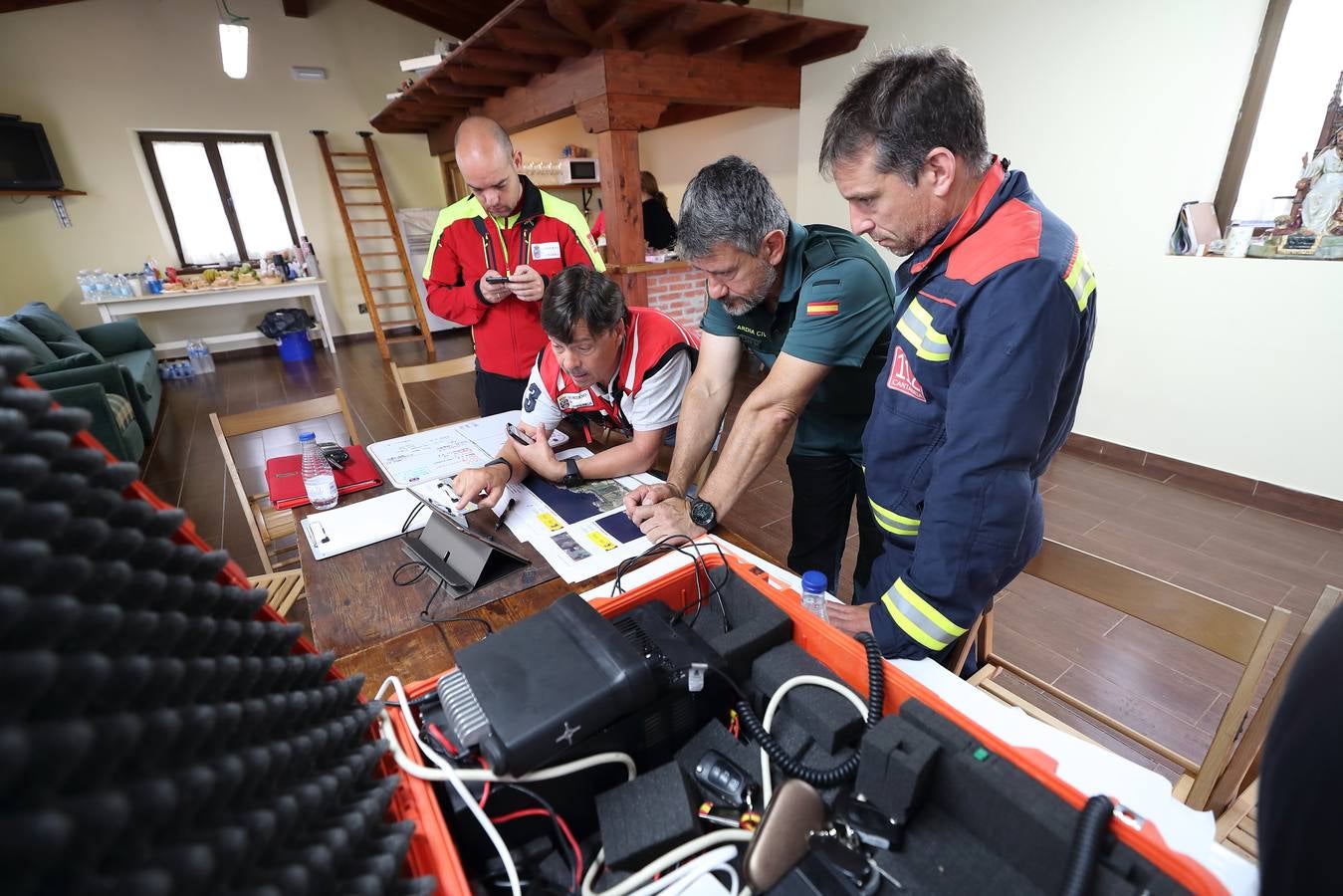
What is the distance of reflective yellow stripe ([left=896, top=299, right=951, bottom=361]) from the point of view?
901 mm

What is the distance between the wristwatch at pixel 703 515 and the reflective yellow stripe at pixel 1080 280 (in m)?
0.76

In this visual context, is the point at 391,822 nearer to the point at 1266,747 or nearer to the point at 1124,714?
the point at 1266,747

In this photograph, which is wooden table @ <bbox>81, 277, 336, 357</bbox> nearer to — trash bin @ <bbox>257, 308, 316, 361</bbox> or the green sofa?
trash bin @ <bbox>257, 308, 316, 361</bbox>

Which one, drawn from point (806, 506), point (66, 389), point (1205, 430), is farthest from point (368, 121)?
point (1205, 430)

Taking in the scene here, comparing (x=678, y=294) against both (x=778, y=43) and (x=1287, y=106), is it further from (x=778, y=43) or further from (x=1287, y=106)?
(x=1287, y=106)

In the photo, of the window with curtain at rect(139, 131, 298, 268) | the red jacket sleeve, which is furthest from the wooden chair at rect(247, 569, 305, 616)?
the window with curtain at rect(139, 131, 298, 268)

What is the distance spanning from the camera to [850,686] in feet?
2.21

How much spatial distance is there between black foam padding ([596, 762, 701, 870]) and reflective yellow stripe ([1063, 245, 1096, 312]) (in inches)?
Result: 30.8

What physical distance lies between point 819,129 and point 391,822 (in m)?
5.04

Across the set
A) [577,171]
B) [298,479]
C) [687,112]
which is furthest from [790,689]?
[577,171]

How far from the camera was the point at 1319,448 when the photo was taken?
279cm

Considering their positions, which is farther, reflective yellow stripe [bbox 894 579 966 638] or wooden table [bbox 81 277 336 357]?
wooden table [bbox 81 277 336 357]

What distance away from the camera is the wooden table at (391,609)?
931 mm

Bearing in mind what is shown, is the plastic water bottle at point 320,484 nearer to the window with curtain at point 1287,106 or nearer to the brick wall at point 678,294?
the brick wall at point 678,294
